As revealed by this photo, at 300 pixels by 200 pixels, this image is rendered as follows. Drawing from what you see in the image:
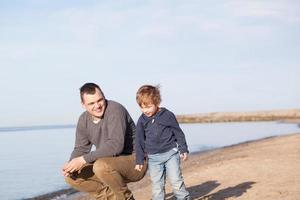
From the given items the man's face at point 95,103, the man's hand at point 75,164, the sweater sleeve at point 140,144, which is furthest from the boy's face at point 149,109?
the man's hand at point 75,164

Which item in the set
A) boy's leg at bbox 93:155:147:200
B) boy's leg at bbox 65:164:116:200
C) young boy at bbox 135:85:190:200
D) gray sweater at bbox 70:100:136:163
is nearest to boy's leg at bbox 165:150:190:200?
young boy at bbox 135:85:190:200

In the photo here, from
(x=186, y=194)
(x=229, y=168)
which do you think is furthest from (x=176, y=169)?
(x=229, y=168)

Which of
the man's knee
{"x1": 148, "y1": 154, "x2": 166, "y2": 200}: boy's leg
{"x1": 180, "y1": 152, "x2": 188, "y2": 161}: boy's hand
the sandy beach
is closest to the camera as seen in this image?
the man's knee

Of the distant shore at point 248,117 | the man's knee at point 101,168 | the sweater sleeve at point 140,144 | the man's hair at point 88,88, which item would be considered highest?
the man's hair at point 88,88

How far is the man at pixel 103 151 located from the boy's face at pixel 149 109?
0.71 ft

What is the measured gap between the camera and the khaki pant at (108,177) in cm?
629

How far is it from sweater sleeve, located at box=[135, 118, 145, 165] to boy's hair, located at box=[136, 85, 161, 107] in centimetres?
31

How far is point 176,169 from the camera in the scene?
21.4 ft

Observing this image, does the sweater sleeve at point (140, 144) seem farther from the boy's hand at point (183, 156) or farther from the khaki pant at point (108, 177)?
the boy's hand at point (183, 156)

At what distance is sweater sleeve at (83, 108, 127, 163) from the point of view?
6285 mm

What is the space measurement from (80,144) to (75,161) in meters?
0.48

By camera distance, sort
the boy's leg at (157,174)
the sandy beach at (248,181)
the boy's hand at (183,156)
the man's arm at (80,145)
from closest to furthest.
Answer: the boy's hand at (183,156) < the man's arm at (80,145) < the boy's leg at (157,174) < the sandy beach at (248,181)

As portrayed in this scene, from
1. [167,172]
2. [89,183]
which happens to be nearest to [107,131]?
[89,183]

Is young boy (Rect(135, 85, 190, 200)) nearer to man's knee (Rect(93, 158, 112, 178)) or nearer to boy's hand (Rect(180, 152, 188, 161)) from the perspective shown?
boy's hand (Rect(180, 152, 188, 161))
